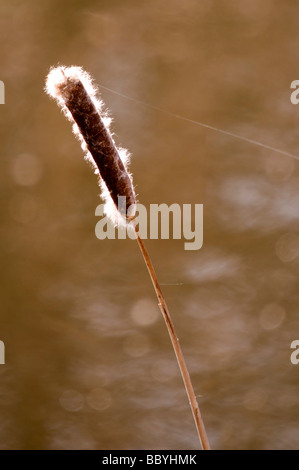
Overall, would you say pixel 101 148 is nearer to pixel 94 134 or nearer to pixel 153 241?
pixel 94 134

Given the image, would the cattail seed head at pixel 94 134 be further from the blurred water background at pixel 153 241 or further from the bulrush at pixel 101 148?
the blurred water background at pixel 153 241

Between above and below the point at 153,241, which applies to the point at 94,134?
below

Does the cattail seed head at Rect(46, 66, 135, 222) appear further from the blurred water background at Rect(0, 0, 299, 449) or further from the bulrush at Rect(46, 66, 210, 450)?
the blurred water background at Rect(0, 0, 299, 449)

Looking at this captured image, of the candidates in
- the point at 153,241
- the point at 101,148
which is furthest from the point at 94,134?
the point at 153,241

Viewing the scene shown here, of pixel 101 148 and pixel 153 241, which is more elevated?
pixel 153 241

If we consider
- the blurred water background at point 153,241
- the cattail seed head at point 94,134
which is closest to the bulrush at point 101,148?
the cattail seed head at point 94,134

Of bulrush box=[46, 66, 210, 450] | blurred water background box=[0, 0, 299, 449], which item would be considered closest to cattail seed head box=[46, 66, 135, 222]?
bulrush box=[46, 66, 210, 450]

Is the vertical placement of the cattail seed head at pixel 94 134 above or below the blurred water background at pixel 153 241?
below

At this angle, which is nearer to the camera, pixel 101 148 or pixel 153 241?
pixel 101 148
